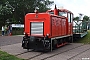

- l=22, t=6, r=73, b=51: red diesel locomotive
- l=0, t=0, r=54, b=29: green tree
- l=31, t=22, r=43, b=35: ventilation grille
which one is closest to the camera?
l=22, t=6, r=73, b=51: red diesel locomotive

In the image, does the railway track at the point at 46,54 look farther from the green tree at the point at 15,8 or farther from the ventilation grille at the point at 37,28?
the green tree at the point at 15,8

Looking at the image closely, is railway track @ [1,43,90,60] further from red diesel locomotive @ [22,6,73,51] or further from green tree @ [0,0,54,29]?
green tree @ [0,0,54,29]

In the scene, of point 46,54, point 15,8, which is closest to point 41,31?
point 46,54

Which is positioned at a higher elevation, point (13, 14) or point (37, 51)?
point (13, 14)

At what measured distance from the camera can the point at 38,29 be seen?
15.1 meters

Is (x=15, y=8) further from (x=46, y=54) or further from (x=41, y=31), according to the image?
(x=46, y=54)

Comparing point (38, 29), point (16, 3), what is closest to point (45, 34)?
point (38, 29)

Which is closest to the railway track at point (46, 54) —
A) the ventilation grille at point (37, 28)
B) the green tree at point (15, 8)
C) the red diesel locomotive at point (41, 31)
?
the red diesel locomotive at point (41, 31)

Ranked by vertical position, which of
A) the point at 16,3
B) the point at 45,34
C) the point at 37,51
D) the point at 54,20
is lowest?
the point at 37,51

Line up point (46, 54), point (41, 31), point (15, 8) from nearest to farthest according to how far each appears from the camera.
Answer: point (46, 54), point (41, 31), point (15, 8)

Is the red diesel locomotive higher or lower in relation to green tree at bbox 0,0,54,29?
lower

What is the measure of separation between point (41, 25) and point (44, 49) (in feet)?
5.89

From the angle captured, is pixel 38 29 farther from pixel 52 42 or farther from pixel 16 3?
pixel 16 3

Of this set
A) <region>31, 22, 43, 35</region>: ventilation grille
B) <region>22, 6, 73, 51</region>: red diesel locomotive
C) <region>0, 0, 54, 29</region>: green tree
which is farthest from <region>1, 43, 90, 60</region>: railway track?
<region>0, 0, 54, 29</region>: green tree
